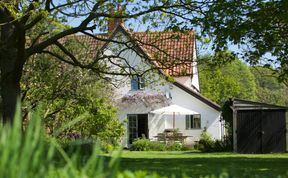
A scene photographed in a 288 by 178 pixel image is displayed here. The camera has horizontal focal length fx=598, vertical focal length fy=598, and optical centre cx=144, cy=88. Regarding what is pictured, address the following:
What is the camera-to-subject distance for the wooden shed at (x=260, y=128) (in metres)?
28.5

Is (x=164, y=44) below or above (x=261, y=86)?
below

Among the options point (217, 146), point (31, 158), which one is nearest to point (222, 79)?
point (217, 146)

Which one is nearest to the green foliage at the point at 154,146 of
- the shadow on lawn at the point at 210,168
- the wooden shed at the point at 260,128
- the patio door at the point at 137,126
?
the patio door at the point at 137,126

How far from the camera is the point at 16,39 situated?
17172 millimetres

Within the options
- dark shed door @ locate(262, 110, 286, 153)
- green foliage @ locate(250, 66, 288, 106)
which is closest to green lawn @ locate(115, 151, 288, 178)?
dark shed door @ locate(262, 110, 286, 153)

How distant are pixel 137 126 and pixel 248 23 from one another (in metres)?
25.1

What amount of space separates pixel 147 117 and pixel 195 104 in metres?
3.41

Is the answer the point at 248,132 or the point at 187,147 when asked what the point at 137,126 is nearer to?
the point at 187,147

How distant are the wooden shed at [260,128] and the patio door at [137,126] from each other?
12.6 m

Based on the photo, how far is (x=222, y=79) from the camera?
2482 inches

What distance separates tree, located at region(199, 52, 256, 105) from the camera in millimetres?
19828

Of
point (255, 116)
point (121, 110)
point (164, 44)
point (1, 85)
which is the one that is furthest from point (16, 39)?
point (121, 110)

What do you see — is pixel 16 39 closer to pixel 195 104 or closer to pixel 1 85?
pixel 1 85

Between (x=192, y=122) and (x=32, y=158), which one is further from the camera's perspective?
(x=192, y=122)
